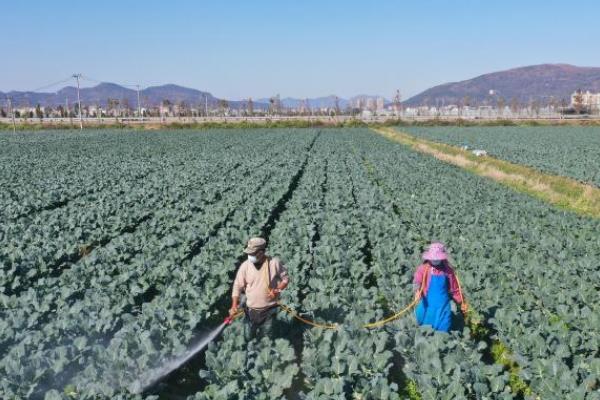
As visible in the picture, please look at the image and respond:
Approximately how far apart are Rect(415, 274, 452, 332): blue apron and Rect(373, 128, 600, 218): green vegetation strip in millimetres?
15097

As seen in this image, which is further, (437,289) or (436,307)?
(436,307)

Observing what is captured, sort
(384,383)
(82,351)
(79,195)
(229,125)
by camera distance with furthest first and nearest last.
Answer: (229,125) < (79,195) < (82,351) < (384,383)

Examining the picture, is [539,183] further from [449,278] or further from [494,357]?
[449,278]

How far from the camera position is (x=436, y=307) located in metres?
7.32

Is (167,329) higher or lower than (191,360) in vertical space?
higher

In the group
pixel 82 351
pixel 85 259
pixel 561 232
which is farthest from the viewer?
pixel 561 232

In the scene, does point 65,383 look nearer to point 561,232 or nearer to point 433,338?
point 433,338

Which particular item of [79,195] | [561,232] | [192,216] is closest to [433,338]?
[561,232]

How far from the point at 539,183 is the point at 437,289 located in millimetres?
21214

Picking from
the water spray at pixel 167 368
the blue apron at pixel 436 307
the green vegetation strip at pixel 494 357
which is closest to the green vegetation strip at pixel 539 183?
the green vegetation strip at pixel 494 357

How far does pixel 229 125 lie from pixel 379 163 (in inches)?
2201

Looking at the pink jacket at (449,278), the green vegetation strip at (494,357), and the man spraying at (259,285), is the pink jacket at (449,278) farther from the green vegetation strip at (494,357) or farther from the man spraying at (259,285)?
the man spraying at (259,285)

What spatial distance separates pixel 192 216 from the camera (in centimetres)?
1638

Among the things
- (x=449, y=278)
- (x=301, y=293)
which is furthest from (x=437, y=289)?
(x=301, y=293)
